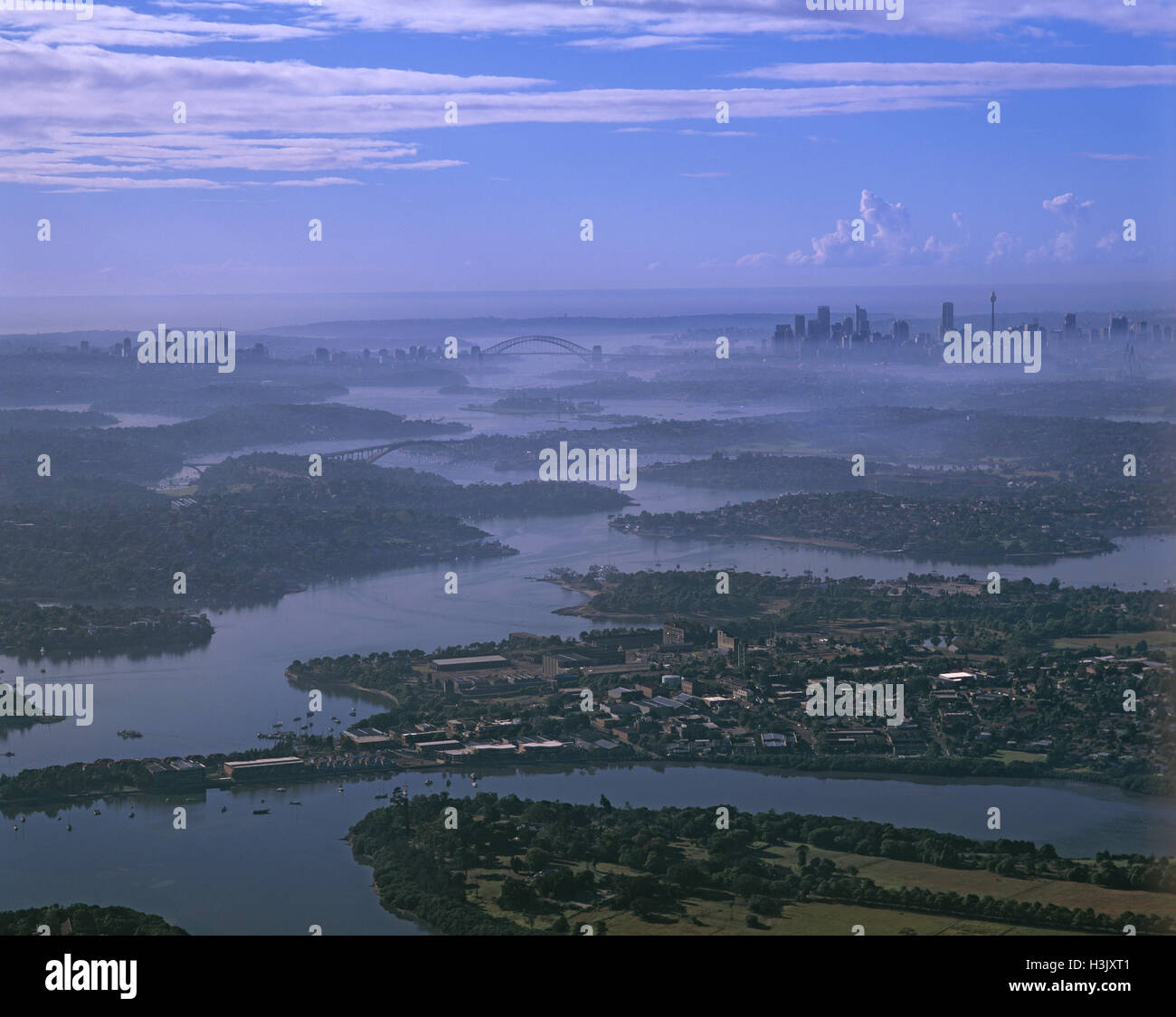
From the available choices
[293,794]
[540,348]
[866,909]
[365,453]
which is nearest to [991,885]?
[866,909]

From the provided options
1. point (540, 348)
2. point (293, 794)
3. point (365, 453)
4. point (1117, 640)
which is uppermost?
point (540, 348)

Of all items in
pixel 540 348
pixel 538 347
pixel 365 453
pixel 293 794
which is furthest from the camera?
pixel 538 347

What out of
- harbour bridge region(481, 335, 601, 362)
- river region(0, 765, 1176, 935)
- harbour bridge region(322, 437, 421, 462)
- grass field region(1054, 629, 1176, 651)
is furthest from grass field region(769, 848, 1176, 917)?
harbour bridge region(481, 335, 601, 362)

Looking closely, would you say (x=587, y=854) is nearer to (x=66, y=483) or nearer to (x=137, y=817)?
(x=137, y=817)

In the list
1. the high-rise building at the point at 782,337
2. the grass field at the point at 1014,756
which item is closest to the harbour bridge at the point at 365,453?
the high-rise building at the point at 782,337

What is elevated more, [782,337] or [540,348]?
[540,348]

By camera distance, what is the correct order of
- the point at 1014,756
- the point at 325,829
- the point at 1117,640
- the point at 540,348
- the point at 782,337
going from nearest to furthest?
the point at 325,829 → the point at 1014,756 → the point at 1117,640 → the point at 782,337 → the point at 540,348

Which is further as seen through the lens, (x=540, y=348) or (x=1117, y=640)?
(x=540, y=348)

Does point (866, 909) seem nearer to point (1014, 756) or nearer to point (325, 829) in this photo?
point (325, 829)

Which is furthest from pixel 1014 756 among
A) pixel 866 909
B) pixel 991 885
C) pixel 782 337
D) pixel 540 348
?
pixel 540 348
